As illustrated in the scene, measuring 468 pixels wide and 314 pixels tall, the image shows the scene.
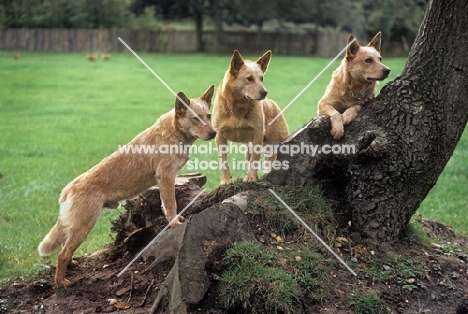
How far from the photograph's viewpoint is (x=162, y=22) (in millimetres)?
44625

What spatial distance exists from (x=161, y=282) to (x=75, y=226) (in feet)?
3.34

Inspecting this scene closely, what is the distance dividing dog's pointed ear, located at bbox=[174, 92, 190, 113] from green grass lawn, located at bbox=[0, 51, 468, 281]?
2.56 meters

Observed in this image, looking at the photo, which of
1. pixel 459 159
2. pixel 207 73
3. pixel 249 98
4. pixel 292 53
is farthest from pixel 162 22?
pixel 249 98

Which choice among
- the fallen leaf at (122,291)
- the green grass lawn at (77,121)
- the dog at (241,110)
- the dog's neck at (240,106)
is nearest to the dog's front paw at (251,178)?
the dog at (241,110)

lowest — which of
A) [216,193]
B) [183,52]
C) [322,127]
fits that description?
[183,52]

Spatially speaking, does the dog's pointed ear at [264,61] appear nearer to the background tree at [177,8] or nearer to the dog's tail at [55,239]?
the dog's tail at [55,239]

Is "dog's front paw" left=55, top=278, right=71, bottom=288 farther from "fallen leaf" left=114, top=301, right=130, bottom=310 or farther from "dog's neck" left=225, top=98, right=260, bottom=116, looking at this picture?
"dog's neck" left=225, top=98, right=260, bottom=116

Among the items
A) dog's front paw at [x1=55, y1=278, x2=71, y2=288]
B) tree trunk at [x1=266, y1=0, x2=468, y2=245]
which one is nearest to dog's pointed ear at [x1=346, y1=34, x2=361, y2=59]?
tree trunk at [x1=266, y1=0, x2=468, y2=245]

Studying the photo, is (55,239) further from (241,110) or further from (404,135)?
(404,135)

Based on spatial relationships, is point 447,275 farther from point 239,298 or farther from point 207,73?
point 207,73

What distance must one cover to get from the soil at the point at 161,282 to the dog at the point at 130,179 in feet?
1.00

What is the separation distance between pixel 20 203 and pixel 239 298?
6257mm

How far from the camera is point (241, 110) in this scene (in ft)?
23.2

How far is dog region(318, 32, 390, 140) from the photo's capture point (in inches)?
260
